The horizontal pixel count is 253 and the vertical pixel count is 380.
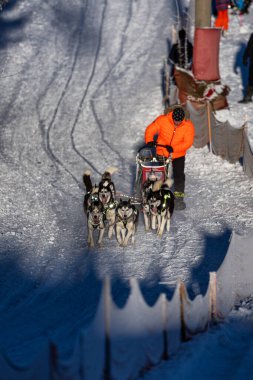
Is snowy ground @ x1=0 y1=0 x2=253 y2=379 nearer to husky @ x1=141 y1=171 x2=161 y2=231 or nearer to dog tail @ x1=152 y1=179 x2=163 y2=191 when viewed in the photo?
husky @ x1=141 y1=171 x2=161 y2=231

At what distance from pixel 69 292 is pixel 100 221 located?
1.25 meters

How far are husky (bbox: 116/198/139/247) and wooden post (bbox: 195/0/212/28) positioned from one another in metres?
A: 6.99

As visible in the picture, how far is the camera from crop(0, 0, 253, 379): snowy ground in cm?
934

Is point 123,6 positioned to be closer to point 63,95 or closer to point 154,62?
point 154,62

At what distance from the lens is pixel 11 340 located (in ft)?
26.5

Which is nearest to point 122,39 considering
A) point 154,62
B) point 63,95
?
point 154,62

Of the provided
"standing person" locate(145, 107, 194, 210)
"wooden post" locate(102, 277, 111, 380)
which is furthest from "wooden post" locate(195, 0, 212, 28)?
"wooden post" locate(102, 277, 111, 380)

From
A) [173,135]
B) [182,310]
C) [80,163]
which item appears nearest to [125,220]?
[173,135]

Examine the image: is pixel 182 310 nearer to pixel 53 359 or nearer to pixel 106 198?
pixel 53 359

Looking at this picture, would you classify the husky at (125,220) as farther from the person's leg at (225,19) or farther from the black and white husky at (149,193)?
the person's leg at (225,19)

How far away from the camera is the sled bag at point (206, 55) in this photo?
51.0ft

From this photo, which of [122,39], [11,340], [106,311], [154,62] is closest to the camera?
[106,311]

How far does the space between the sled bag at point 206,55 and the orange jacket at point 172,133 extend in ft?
15.0

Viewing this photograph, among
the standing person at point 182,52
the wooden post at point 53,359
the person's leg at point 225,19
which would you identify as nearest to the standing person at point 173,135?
the wooden post at point 53,359
